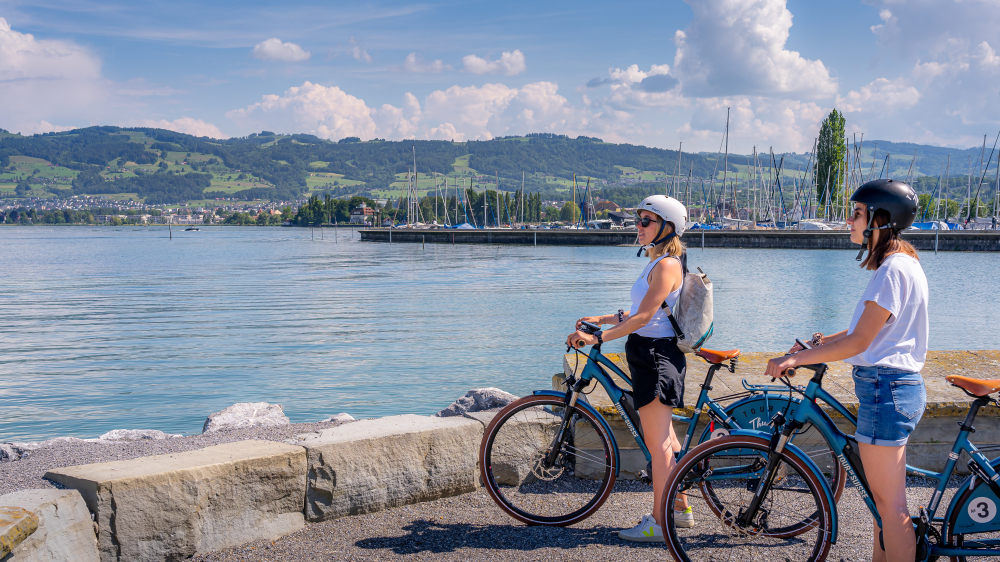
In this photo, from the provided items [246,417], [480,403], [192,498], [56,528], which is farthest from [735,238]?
[56,528]

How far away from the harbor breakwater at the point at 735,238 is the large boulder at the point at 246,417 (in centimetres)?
4847

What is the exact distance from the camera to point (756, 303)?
112 feet

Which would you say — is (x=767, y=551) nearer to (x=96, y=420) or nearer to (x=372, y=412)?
(x=372, y=412)

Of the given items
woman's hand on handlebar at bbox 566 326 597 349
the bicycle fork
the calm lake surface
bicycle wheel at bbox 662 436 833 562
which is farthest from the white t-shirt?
the calm lake surface

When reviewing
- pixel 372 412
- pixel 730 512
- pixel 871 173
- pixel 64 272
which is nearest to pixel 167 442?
pixel 730 512

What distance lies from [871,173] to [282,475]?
346 feet

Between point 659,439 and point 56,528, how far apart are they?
10.6 feet

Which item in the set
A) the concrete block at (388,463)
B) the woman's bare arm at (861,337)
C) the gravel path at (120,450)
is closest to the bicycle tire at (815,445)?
the woman's bare arm at (861,337)

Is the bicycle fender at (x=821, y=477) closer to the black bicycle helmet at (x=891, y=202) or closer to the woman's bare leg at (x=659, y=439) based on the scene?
the woman's bare leg at (x=659, y=439)

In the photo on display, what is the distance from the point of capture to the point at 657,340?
4.12 metres

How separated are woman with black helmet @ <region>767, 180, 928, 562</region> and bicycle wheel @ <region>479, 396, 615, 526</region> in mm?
1563

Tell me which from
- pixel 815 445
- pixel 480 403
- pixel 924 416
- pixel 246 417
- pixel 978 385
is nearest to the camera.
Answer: pixel 978 385

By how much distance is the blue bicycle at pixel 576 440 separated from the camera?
14.3 ft

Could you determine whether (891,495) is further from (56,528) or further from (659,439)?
(56,528)
